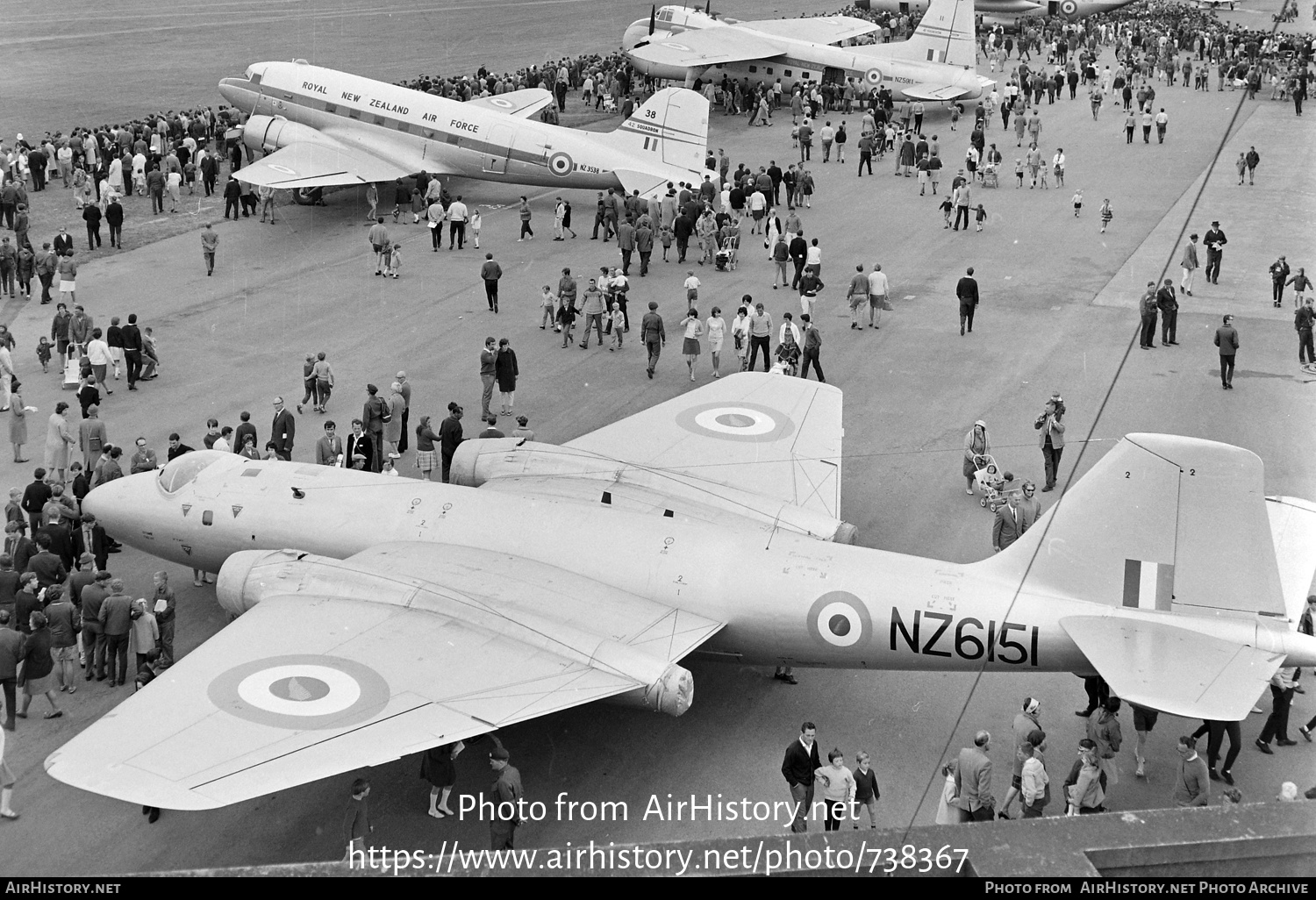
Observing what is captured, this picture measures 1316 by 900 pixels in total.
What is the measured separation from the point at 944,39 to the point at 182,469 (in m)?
42.2

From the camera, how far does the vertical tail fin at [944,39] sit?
53.4 meters

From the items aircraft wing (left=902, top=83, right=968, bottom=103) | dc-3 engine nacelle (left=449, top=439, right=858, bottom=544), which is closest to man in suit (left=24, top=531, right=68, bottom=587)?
dc-3 engine nacelle (left=449, top=439, right=858, bottom=544)

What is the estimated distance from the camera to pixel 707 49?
2226 inches

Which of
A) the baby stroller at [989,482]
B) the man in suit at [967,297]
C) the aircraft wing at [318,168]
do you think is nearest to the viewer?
the baby stroller at [989,482]

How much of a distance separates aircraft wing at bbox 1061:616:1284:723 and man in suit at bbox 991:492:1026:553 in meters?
4.67

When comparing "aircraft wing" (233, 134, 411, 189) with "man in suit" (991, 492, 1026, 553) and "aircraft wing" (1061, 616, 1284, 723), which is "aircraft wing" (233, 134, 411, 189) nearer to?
"man in suit" (991, 492, 1026, 553)

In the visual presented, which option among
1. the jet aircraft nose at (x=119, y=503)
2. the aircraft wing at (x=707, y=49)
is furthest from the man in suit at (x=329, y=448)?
the aircraft wing at (x=707, y=49)

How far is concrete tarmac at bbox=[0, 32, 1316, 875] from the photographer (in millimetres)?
15438

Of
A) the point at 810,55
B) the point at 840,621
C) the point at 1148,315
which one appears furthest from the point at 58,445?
the point at 810,55

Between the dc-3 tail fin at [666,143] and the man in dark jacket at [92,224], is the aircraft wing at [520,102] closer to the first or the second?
the dc-3 tail fin at [666,143]

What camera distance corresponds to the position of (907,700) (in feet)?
56.9

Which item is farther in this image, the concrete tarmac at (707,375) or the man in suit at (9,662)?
the man in suit at (9,662)

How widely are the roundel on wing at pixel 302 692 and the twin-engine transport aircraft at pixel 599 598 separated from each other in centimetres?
3

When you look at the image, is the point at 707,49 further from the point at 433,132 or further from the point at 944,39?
the point at 433,132
